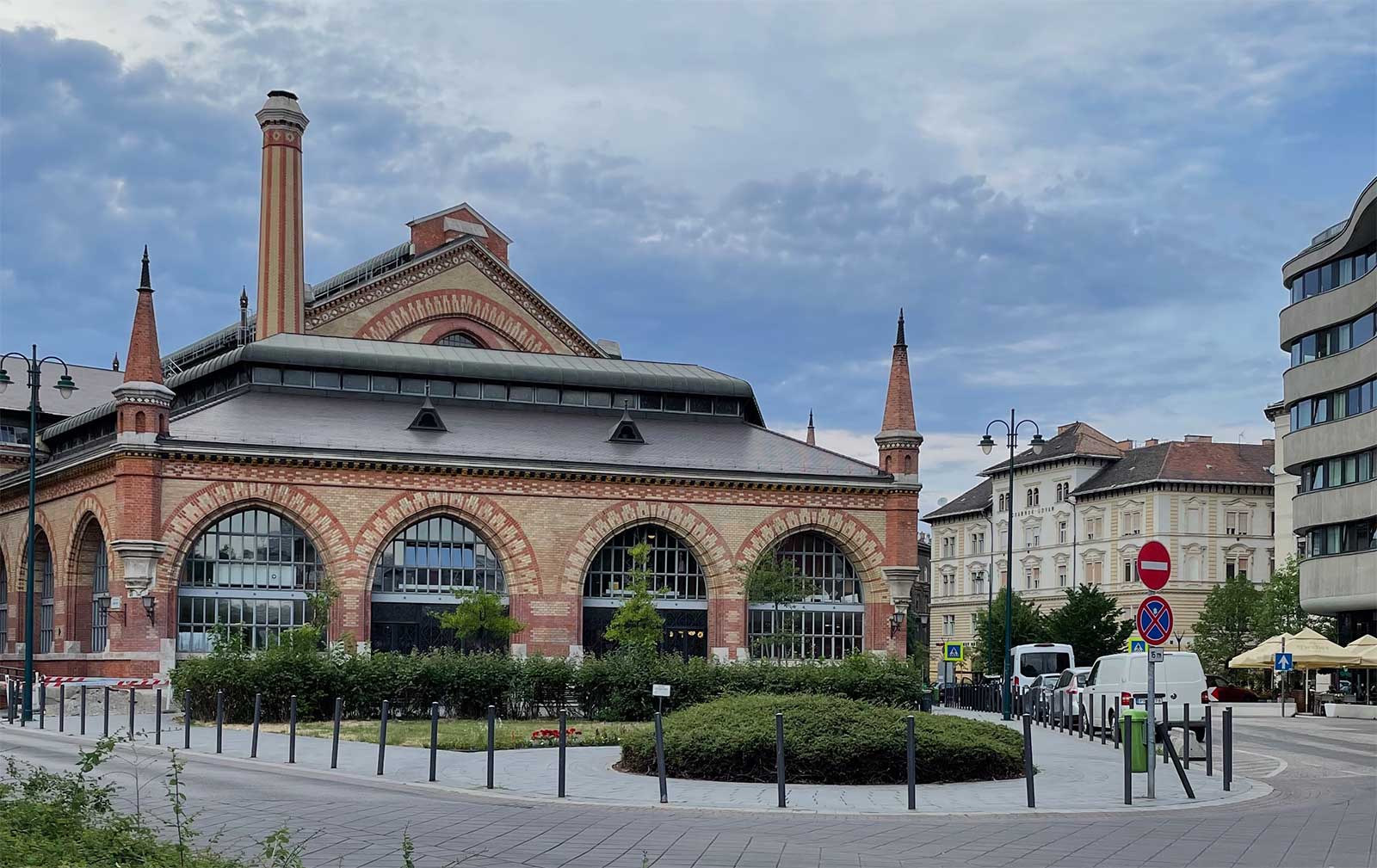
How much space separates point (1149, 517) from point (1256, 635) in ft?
37.6

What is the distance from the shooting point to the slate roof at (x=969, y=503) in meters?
100

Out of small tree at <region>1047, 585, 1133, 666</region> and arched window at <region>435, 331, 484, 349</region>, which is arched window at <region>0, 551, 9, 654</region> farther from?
small tree at <region>1047, 585, 1133, 666</region>

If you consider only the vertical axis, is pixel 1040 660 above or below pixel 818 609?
below

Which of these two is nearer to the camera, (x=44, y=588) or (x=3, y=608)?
(x=44, y=588)

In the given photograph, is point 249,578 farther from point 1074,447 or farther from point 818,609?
point 1074,447

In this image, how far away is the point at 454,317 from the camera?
61469 mm

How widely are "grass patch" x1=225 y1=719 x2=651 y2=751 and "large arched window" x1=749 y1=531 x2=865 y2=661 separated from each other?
16.5m

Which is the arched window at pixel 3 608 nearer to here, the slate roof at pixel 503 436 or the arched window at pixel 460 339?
the slate roof at pixel 503 436

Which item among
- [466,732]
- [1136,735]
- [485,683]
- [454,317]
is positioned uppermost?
[454,317]

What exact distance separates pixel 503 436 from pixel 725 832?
33908 mm

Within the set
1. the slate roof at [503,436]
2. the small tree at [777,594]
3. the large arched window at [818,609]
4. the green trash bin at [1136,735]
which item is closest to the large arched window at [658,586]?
the small tree at [777,594]

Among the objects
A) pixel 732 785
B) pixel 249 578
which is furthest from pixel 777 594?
pixel 732 785

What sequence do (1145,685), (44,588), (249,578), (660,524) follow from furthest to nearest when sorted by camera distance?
(44,588) → (660,524) → (249,578) → (1145,685)

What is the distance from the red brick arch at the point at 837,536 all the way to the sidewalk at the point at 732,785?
71.3ft
